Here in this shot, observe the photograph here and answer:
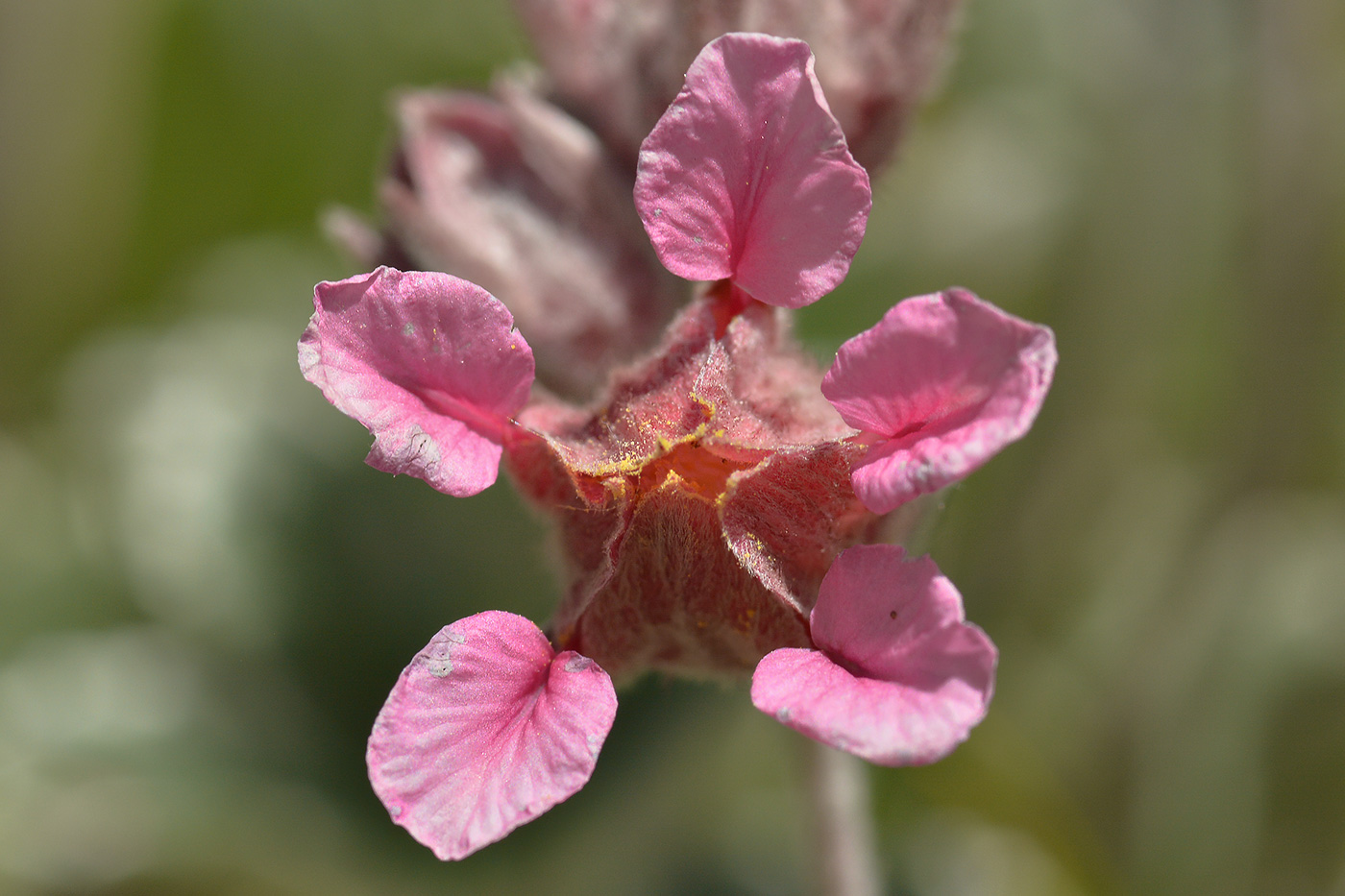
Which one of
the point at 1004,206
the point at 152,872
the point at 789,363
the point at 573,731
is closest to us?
the point at 573,731

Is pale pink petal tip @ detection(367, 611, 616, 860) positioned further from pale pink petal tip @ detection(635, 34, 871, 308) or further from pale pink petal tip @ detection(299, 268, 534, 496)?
pale pink petal tip @ detection(635, 34, 871, 308)

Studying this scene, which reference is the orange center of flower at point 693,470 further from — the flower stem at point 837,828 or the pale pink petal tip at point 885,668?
the flower stem at point 837,828

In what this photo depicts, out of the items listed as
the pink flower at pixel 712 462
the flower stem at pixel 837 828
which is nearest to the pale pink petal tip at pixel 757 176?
the pink flower at pixel 712 462

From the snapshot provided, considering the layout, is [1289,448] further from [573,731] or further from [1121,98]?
[573,731]

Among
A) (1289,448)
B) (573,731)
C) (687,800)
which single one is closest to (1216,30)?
(1289,448)

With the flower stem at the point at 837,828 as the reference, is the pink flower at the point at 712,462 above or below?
above

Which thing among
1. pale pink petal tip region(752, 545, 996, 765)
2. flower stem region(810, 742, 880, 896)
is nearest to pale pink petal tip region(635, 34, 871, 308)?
pale pink petal tip region(752, 545, 996, 765)

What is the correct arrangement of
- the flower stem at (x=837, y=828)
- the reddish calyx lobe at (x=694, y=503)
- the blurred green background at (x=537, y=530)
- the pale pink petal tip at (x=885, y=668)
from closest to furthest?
the pale pink petal tip at (x=885, y=668) < the reddish calyx lobe at (x=694, y=503) < the flower stem at (x=837, y=828) < the blurred green background at (x=537, y=530)

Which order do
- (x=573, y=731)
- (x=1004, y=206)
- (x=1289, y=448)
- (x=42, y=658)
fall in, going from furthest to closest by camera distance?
1. (x=1004, y=206)
2. (x=1289, y=448)
3. (x=42, y=658)
4. (x=573, y=731)
